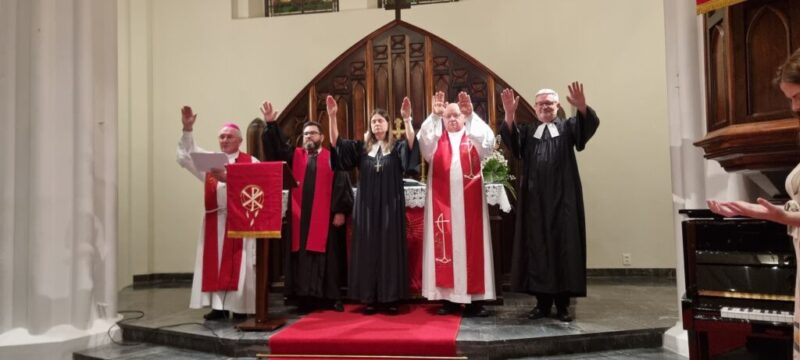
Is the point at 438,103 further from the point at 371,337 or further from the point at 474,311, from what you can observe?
the point at 371,337

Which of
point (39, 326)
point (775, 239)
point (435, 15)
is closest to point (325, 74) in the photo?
point (435, 15)

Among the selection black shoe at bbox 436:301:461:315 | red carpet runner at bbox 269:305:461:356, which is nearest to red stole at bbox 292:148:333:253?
red carpet runner at bbox 269:305:461:356

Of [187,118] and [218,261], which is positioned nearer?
[187,118]

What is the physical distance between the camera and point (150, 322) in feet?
16.5

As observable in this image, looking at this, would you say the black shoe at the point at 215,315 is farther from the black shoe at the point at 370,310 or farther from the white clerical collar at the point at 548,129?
the white clerical collar at the point at 548,129

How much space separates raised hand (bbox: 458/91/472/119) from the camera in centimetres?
482

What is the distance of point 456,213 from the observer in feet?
16.1

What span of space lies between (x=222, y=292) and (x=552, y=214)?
2803 millimetres

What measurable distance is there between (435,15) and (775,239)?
19.6 ft

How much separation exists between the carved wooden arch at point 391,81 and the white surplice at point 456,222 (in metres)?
1.95

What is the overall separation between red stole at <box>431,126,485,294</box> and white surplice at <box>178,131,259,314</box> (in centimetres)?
160

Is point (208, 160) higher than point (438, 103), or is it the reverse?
point (438, 103)

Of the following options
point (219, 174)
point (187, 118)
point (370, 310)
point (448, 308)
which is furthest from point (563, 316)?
point (187, 118)

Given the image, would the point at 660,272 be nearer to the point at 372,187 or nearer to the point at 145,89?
the point at 372,187
